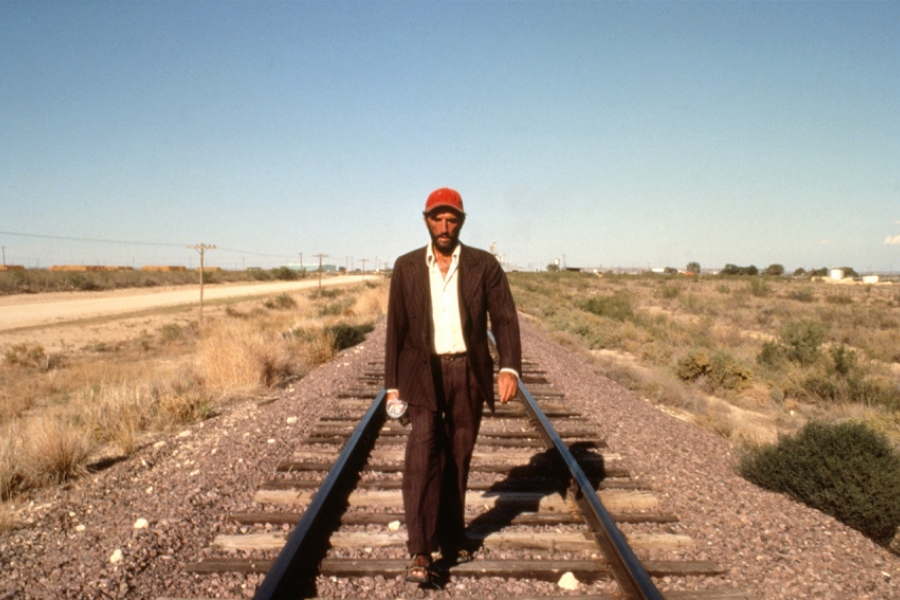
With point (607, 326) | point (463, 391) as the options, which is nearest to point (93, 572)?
point (463, 391)

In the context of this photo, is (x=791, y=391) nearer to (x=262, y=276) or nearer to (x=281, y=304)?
(x=281, y=304)

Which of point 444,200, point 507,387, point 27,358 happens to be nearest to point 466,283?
point 444,200

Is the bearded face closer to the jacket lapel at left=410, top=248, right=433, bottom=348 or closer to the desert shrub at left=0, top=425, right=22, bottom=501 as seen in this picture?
the jacket lapel at left=410, top=248, right=433, bottom=348

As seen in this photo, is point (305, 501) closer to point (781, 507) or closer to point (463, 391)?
point (463, 391)

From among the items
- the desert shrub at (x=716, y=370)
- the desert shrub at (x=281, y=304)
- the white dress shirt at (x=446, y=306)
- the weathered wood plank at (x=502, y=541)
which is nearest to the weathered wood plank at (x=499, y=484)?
the weathered wood plank at (x=502, y=541)

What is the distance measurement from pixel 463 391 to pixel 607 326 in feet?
59.6

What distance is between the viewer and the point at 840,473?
484 cm

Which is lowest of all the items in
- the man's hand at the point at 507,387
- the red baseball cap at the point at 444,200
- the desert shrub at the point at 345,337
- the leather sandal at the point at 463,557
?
the leather sandal at the point at 463,557

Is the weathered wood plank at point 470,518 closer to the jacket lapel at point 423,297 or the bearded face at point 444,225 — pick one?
the jacket lapel at point 423,297

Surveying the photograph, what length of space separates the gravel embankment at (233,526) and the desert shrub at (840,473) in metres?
0.28

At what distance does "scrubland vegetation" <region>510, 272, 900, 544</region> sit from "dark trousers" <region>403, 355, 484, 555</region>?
3.08 m

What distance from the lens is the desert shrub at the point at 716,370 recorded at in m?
A: 11.5

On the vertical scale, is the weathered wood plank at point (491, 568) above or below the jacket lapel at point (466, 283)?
below

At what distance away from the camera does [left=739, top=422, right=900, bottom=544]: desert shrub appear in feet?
14.9
